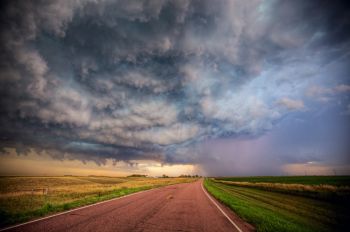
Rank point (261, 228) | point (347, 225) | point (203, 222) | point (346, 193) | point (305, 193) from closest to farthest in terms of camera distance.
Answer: point (261, 228), point (203, 222), point (347, 225), point (346, 193), point (305, 193)

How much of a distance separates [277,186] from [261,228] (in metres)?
36.5

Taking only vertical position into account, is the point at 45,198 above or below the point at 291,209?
below

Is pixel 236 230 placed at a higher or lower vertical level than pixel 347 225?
higher

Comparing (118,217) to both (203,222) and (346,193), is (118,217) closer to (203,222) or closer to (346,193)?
(203,222)

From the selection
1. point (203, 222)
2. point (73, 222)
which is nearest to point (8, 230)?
point (73, 222)

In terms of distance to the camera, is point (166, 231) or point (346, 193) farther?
point (346, 193)

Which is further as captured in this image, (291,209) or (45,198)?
(45,198)

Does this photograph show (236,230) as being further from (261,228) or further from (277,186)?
(277,186)

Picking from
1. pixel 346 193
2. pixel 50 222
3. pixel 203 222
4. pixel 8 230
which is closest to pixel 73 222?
pixel 50 222

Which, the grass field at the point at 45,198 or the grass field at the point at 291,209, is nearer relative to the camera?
the grass field at the point at 45,198

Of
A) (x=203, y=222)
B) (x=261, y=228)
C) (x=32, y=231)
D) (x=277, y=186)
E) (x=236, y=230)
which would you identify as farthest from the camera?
(x=277, y=186)

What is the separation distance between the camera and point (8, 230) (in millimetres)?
6195

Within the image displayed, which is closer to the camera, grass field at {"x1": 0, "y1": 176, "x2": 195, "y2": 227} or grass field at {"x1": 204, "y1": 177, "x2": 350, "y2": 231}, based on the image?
grass field at {"x1": 0, "y1": 176, "x2": 195, "y2": 227}

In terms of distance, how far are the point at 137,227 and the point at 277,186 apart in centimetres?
3987
